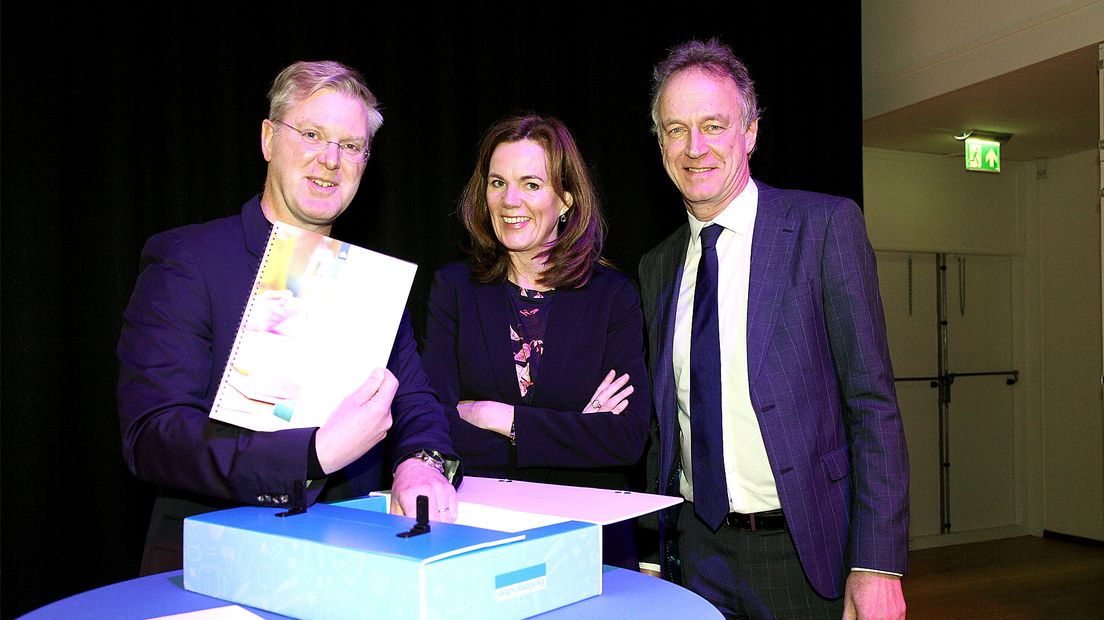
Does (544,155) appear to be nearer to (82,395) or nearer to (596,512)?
(596,512)

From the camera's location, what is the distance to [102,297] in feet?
11.1

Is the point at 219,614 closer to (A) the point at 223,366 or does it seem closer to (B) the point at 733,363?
(A) the point at 223,366

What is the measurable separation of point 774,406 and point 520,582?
95 cm

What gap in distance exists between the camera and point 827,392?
6.17ft

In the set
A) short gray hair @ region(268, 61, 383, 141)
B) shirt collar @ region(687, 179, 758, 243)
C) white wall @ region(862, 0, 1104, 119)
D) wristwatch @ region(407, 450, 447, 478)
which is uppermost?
white wall @ region(862, 0, 1104, 119)

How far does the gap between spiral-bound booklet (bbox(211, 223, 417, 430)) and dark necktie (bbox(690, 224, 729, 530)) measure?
861mm

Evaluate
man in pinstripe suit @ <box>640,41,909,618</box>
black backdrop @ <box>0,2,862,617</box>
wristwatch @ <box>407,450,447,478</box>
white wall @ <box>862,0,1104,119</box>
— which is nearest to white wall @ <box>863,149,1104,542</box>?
white wall @ <box>862,0,1104,119</box>

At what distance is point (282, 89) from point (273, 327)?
2.45ft

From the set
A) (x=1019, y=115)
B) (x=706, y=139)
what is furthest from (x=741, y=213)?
(x=1019, y=115)

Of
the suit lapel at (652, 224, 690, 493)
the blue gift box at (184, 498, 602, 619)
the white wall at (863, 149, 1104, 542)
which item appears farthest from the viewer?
the white wall at (863, 149, 1104, 542)

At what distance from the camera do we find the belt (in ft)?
6.14

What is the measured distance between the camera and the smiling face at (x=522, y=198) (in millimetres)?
2248

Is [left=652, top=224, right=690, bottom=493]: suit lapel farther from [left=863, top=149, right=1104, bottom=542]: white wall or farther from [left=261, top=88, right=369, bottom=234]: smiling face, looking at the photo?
[left=863, top=149, right=1104, bottom=542]: white wall

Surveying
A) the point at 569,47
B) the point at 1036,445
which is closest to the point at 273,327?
the point at 569,47
